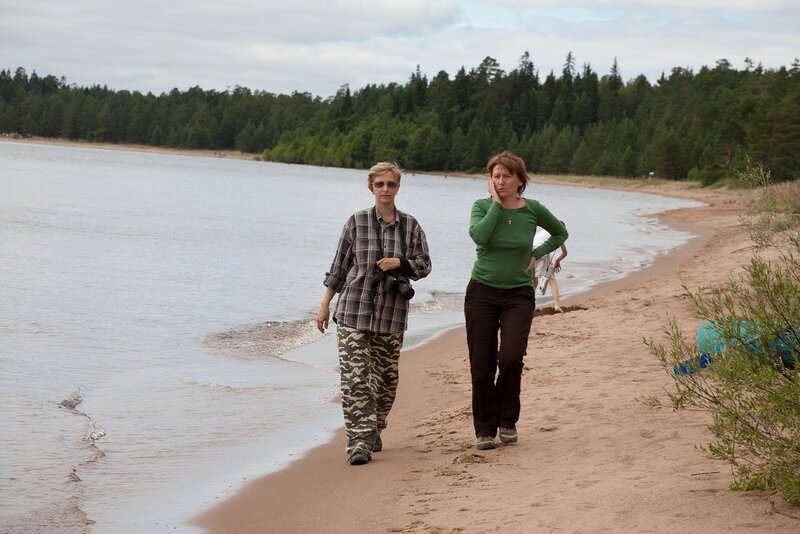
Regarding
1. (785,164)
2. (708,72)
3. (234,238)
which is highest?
(708,72)

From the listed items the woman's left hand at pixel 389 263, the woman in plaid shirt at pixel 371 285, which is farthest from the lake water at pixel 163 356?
the woman's left hand at pixel 389 263

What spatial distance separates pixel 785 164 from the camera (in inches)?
2761

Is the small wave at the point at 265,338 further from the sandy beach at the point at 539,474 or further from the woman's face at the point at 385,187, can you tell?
the woman's face at the point at 385,187

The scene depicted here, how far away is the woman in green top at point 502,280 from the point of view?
21.7 ft

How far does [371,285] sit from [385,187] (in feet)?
2.03

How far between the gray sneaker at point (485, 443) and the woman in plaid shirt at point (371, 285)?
685mm

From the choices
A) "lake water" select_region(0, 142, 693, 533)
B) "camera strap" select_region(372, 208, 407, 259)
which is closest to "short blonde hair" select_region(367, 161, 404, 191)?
"camera strap" select_region(372, 208, 407, 259)

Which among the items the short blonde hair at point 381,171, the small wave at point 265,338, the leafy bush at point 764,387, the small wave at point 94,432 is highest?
the short blonde hair at point 381,171

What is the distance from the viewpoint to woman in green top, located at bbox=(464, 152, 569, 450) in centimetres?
662

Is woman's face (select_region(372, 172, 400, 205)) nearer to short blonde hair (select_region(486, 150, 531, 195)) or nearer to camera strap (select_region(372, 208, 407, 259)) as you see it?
camera strap (select_region(372, 208, 407, 259))

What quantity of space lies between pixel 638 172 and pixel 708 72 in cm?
4080

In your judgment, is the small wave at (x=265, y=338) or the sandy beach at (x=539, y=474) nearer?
the sandy beach at (x=539, y=474)

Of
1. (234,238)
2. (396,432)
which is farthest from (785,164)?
(396,432)

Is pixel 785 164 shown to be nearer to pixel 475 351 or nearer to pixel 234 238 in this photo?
pixel 234 238
